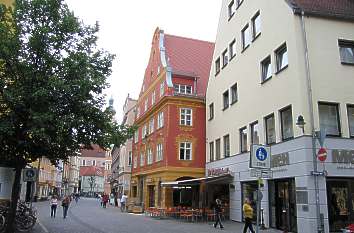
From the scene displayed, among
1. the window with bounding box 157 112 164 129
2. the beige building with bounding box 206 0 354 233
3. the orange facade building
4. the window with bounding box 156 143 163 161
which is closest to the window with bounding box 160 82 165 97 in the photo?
the orange facade building

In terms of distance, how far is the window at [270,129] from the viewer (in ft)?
74.8

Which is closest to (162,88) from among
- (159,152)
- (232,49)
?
(159,152)

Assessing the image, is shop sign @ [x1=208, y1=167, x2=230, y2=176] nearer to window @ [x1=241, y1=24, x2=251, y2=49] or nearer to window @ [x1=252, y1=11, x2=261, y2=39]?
window @ [x1=241, y1=24, x2=251, y2=49]

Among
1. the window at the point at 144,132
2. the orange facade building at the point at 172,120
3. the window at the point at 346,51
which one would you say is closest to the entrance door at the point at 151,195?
the orange facade building at the point at 172,120

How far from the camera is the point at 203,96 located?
1537 inches

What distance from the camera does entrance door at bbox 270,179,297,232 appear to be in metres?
20.4

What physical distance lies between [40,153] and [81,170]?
134071 millimetres

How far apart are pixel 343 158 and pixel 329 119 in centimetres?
204

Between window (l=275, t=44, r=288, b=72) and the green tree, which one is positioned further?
window (l=275, t=44, r=288, b=72)

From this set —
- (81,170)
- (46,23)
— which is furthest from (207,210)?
(81,170)

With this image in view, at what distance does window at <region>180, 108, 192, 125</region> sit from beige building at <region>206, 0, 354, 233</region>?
1246 centimetres

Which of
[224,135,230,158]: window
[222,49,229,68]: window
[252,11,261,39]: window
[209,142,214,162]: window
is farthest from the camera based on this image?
[209,142,214,162]: window

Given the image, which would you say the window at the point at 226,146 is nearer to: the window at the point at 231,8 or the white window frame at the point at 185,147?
the white window frame at the point at 185,147

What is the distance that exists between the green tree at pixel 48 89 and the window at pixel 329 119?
9.56 meters
